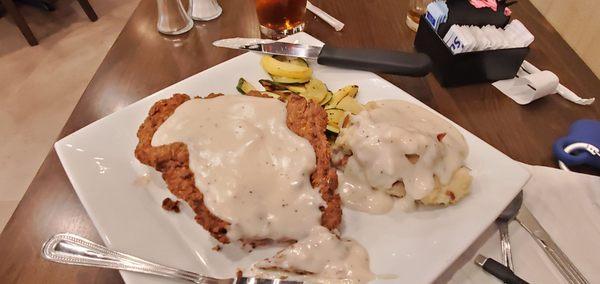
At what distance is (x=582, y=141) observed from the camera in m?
1.32

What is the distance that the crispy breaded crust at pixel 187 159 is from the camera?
42.1 inches

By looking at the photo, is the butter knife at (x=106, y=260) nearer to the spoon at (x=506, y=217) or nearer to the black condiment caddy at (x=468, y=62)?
the spoon at (x=506, y=217)

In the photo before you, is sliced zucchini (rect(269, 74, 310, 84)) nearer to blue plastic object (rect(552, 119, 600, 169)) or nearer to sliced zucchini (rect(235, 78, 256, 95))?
sliced zucchini (rect(235, 78, 256, 95))

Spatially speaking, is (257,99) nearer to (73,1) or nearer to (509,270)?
(509,270)

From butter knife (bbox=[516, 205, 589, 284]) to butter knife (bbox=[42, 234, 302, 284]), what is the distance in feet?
2.22

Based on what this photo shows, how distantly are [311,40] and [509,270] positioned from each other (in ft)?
3.56

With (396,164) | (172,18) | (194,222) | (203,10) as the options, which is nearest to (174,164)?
(194,222)

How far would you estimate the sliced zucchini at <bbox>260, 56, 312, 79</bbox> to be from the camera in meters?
1.52

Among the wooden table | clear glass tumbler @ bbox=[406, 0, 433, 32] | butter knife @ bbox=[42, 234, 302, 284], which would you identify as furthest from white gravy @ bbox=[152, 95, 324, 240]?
clear glass tumbler @ bbox=[406, 0, 433, 32]

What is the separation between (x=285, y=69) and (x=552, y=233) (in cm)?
101

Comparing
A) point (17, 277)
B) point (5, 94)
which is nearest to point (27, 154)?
point (5, 94)

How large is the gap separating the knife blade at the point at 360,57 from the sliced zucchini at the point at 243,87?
0.58ft

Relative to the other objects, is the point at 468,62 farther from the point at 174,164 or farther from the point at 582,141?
the point at 174,164

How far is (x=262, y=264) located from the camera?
3.41ft
